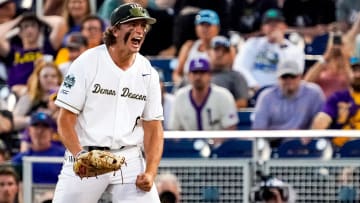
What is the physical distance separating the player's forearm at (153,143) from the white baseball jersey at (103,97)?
4.3 inches

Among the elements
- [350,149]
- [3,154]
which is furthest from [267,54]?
[3,154]

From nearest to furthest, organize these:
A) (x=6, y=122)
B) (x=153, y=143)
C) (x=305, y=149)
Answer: (x=153, y=143), (x=305, y=149), (x=6, y=122)

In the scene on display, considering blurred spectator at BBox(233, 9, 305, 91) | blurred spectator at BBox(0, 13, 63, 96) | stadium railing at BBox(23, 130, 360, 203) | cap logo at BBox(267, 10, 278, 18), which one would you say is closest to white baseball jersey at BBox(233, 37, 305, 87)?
blurred spectator at BBox(233, 9, 305, 91)

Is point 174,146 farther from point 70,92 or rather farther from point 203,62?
point 70,92

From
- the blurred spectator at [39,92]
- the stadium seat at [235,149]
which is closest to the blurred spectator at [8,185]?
the stadium seat at [235,149]

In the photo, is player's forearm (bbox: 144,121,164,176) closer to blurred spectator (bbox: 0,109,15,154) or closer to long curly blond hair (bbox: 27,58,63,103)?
blurred spectator (bbox: 0,109,15,154)

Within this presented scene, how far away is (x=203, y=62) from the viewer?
42.1 feet

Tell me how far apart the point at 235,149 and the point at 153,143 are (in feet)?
9.71

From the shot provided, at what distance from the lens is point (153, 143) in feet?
26.7

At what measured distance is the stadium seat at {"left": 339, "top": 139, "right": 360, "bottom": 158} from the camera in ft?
35.1

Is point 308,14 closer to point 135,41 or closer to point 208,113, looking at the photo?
point 208,113

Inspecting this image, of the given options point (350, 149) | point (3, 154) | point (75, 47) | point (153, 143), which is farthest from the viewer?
point (75, 47)

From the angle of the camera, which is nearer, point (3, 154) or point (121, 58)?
point (121, 58)

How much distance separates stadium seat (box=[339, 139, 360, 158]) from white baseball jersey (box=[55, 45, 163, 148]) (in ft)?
10.1
